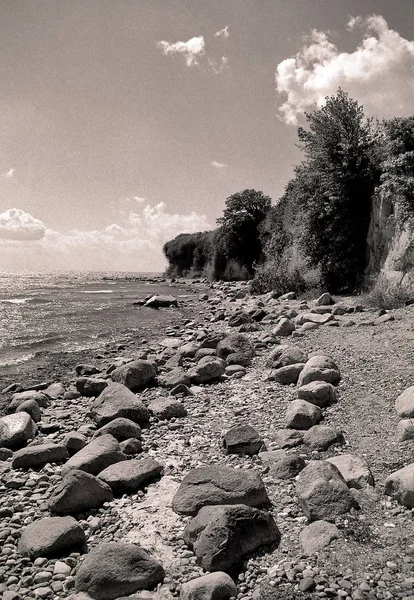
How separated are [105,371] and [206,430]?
4.52 meters

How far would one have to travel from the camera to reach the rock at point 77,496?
4.11 metres

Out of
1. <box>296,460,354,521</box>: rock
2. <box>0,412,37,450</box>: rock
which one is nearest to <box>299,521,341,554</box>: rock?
<box>296,460,354,521</box>: rock

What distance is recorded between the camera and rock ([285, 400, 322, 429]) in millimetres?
5316

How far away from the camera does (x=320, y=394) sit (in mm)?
5875

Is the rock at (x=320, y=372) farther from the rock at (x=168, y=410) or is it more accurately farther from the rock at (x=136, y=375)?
the rock at (x=136, y=375)

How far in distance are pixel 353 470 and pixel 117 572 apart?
2279mm

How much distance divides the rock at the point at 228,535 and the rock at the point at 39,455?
2461 millimetres

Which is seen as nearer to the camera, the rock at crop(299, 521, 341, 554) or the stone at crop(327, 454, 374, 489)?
the rock at crop(299, 521, 341, 554)

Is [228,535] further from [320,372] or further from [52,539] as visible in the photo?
[320,372]

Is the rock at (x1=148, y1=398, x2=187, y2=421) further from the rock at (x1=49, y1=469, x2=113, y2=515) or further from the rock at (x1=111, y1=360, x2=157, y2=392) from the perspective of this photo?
the rock at (x1=49, y1=469, x2=113, y2=515)

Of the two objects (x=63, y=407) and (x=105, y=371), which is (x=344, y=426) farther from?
(x=105, y=371)

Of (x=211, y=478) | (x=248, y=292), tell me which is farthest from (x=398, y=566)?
(x=248, y=292)

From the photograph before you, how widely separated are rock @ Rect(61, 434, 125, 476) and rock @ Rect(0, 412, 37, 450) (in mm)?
1269

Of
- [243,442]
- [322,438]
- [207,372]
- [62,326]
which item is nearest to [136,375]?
[207,372]
